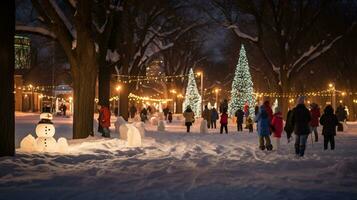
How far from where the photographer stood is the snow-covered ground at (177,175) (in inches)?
316

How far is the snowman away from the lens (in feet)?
46.8

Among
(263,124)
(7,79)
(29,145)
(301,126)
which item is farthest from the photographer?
(263,124)

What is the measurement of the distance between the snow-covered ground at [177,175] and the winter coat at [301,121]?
0.74 meters

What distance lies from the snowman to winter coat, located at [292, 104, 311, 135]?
22.5ft

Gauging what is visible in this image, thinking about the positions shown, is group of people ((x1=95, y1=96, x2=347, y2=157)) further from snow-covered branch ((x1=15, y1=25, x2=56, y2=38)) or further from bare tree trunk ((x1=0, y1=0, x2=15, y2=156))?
bare tree trunk ((x1=0, y1=0, x2=15, y2=156))

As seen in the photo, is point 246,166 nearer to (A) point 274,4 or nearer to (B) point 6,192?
(B) point 6,192

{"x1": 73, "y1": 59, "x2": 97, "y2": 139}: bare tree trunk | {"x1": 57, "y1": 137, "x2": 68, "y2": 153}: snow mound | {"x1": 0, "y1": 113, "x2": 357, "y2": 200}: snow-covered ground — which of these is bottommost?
{"x1": 0, "y1": 113, "x2": 357, "y2": 200}: snow-covered ground

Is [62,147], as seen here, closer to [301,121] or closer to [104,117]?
[104,117]

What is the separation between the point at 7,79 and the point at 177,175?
525 cm

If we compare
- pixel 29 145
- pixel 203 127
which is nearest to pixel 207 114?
pixel 203 127

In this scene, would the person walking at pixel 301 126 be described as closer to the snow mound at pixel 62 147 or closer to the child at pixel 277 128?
the child at pixel 277 128

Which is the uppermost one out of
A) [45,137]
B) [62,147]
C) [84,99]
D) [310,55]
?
[310,55]

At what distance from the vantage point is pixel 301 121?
13.9 metres

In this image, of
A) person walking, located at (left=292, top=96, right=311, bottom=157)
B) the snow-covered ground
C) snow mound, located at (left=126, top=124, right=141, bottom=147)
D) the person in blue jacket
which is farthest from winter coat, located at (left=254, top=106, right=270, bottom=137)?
snow mound, located at (left=126, top=124, right=141, bottom=147)
